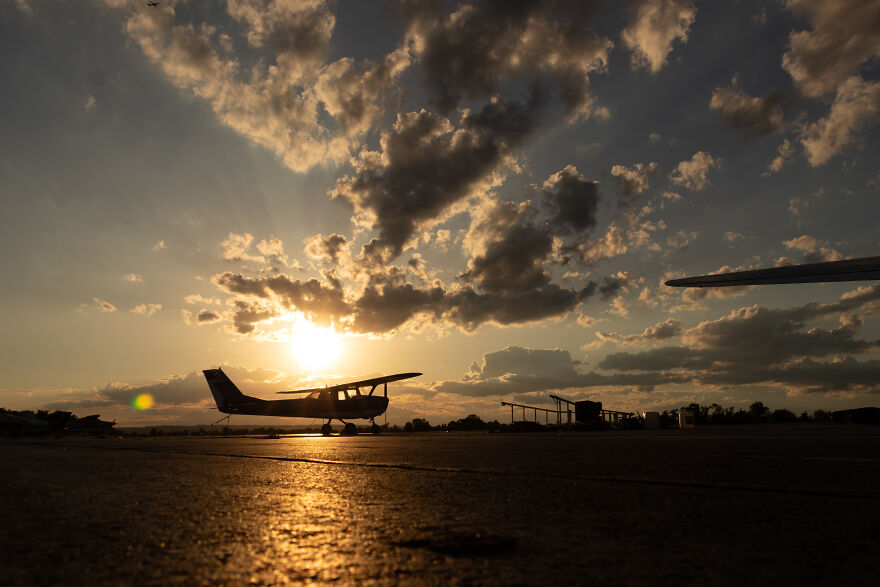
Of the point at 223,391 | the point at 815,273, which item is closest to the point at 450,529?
the point at 815,273

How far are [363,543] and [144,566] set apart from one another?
0.71 m

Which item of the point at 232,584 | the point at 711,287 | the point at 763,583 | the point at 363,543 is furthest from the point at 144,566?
the point at 711,287

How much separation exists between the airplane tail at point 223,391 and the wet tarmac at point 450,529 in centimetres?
4071

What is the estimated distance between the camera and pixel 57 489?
3.73 metres

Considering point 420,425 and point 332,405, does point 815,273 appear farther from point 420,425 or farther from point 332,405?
point 420,425

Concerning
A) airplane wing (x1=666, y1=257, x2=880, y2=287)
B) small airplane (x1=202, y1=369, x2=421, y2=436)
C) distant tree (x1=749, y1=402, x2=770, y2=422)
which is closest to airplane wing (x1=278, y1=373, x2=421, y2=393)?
small airplane (x1=202, y1=369, x2=421, y2=436)

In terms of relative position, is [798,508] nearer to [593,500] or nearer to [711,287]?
[593,500]

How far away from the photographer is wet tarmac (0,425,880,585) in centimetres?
160

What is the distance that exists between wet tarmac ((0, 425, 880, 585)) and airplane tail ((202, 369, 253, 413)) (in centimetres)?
4071

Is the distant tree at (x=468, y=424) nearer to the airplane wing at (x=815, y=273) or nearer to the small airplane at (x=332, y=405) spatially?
the small airplane at (x=332, y=405)

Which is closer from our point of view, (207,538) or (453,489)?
(207,538)

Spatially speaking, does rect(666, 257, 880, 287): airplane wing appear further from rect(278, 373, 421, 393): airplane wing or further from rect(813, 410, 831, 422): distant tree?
rect(813, 410, 831, 422): distant tree

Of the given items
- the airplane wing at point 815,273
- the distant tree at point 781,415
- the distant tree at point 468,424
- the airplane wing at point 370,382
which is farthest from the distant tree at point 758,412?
the airplane wing at point 815,273

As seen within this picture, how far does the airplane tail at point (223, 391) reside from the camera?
42281 mm
